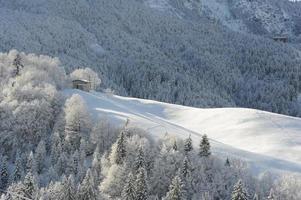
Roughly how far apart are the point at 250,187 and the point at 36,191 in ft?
112

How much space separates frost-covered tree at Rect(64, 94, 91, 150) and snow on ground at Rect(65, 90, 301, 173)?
4.40 metres

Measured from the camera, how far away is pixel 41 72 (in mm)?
155500

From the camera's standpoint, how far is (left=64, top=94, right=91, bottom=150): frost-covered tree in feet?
406

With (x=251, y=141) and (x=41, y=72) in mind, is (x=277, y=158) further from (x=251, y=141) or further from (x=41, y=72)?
(x=41, y=72)

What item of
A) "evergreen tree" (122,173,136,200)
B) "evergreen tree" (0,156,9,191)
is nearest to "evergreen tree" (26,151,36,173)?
"evergreen tree" (0,156,9,191)

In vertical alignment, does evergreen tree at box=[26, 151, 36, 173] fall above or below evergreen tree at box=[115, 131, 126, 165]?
below

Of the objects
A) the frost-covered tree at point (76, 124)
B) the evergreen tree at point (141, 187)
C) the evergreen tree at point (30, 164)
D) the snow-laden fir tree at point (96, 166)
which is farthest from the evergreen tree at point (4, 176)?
the evergreen tree at point (141, 187)

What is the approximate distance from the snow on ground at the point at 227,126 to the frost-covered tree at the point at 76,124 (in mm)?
4405

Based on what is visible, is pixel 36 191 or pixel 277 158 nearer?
pixel 36 191

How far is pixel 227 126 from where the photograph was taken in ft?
442

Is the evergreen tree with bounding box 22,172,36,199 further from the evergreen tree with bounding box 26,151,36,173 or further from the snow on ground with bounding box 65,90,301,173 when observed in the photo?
the snow on ground with bounding box 65,90,301,173

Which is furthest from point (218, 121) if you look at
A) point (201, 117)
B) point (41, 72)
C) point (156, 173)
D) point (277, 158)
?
point (41, 72)

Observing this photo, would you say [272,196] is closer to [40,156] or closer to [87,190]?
[87,190]

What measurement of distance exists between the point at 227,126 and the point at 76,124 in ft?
109
